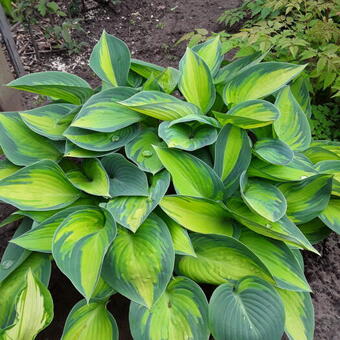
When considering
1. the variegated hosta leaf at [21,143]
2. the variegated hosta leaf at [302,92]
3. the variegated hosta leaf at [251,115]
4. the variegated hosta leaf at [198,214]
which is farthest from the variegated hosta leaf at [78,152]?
the variegated hosta leaf at [302,92]

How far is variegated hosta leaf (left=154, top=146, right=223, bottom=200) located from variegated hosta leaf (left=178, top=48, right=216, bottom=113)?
300 mm

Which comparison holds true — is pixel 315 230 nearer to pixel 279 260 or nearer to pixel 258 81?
pixel 279 260

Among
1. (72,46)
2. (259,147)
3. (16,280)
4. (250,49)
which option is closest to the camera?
(16,280)

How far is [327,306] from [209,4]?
259 centimetres

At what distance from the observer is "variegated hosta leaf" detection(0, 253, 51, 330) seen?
44.5 inches

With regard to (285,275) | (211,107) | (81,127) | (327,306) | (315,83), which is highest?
(81,127)

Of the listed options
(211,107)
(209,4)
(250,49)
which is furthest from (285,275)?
(209,4)

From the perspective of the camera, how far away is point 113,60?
152cm

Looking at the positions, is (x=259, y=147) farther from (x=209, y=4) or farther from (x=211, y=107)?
(x=209, y=4)

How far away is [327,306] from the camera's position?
132 centimetres

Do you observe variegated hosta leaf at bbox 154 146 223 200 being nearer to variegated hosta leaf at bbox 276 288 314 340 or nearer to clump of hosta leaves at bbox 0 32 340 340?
clump of hosta leaves at bbox 0 32 340 340

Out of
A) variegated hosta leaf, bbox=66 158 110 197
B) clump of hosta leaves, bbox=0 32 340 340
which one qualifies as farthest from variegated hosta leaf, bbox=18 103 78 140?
variegated hosta leaf, bbox=66 158 110 197

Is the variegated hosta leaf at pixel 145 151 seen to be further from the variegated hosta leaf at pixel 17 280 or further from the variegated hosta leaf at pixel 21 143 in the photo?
the variegated hosta leaf at pixel 17 280

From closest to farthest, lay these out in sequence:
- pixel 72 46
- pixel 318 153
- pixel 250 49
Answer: pixel 318 153 < pixel 250 49 < pixel 72 46
